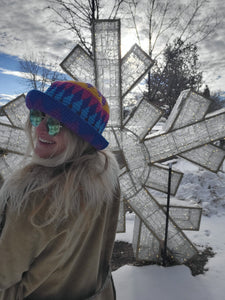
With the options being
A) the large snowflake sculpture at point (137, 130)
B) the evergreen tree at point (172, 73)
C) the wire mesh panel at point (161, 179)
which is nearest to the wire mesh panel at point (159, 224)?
the large snowflake sculpture at point (137, 130)

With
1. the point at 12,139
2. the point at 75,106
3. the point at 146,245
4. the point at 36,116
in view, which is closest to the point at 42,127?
the point at 36,116

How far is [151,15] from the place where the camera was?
4699 mm

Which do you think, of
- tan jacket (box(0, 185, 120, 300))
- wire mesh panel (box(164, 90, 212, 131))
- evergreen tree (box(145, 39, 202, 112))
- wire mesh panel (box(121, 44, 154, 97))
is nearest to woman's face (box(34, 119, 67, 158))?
tan jacket (box(0, 185, 120, 300))

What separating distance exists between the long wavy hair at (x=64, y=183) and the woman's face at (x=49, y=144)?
0.06 ft

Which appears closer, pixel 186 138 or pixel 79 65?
pixel 79 65

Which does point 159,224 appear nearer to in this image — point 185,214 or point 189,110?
point 185,214

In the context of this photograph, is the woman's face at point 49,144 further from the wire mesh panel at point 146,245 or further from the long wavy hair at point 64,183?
the wire mesh panel at point 146,245

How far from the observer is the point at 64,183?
87 cm

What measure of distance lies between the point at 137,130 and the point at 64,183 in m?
1.20

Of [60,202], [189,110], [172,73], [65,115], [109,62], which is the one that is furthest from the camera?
[172,73]

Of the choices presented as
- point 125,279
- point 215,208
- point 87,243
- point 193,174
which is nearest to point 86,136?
point 87,243

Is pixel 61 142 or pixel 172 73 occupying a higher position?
pixel 172 73

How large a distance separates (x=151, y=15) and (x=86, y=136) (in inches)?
189

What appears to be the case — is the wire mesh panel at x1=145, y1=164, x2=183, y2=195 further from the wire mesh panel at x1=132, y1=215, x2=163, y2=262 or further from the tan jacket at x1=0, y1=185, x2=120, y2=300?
the tan jacket at x1=0, y1=185, x2=120, y2=300
